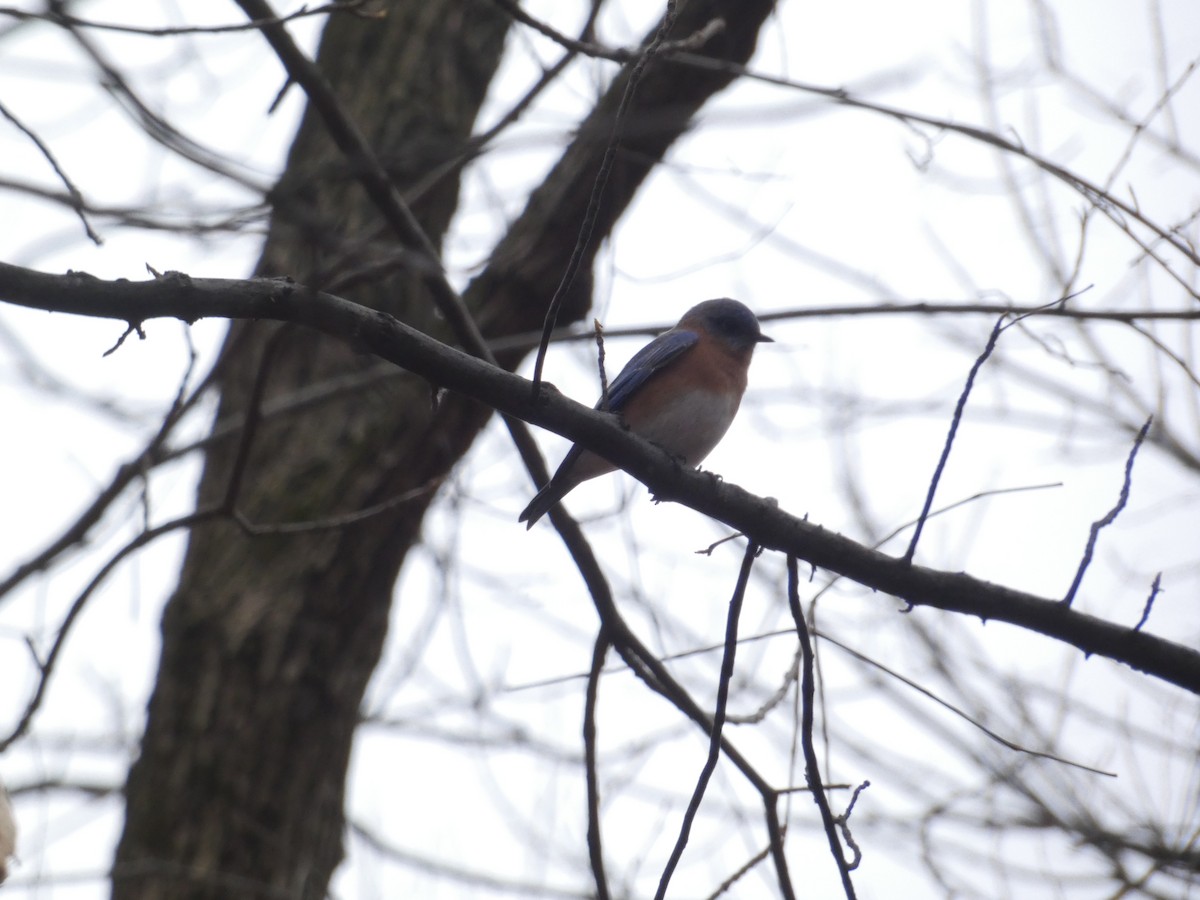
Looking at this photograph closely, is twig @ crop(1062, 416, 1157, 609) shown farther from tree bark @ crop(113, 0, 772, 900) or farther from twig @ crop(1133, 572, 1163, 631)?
tree bark @ crop(113, 0, 772, 900)

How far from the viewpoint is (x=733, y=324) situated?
5879mm

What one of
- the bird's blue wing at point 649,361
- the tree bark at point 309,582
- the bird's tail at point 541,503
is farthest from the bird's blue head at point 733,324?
the bird's tail at point 541,503

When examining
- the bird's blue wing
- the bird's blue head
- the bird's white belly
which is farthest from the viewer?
the bird's blue head

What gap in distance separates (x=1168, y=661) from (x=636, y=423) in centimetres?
274

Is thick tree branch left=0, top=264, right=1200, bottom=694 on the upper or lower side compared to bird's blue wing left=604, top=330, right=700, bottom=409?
lower

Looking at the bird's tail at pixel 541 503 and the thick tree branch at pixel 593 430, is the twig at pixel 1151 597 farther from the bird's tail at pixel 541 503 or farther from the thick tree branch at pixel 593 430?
the bird's tail at pixel 541 503

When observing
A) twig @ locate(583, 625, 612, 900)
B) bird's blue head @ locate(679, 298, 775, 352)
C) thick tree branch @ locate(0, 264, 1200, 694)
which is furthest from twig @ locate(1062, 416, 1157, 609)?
bird's blue head @ locate(679, 298, 775, 352)

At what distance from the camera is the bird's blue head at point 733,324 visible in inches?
229

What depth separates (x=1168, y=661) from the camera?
3.18 meters

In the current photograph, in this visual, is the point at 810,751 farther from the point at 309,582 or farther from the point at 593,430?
the point at 309,582

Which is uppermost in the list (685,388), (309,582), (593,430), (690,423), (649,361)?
(649,361)

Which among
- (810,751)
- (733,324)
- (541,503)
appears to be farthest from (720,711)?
(733,324)

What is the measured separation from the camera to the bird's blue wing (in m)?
5.55

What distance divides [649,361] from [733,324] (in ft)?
1.86
